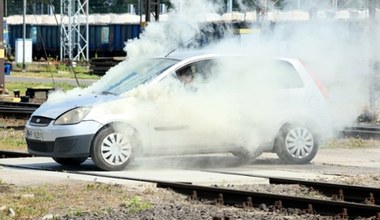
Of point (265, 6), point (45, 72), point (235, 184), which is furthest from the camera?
point (45, 72)

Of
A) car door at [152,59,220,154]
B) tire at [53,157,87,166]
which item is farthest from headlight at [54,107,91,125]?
car door at [152,59,220,154]

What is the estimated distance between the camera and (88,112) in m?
13.7

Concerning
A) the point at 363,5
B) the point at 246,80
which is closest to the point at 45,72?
the point at 363,5

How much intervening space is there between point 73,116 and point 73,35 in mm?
54164

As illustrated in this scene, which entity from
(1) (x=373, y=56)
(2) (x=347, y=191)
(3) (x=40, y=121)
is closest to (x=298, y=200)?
(2) (x=347, y=191)

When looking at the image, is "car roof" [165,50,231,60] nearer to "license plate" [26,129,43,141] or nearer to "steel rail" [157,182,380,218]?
"license plate" [26,129,43,141]

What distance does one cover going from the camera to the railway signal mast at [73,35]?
64500 millimetres

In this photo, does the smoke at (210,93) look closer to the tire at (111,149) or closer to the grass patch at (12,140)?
the tire at (111,149)

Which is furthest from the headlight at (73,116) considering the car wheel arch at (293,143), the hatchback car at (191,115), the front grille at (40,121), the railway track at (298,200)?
the car wheel arch at (293,143)

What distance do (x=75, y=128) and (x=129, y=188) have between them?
198cm

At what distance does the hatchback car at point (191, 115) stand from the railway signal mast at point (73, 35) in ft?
161

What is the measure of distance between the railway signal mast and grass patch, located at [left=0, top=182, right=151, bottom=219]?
51.9 m

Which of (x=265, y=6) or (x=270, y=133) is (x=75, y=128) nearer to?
(x=270, y=133)

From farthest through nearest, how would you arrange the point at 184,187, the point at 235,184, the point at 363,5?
the point at 363,5, the point at 235,184, the point at 184,187
